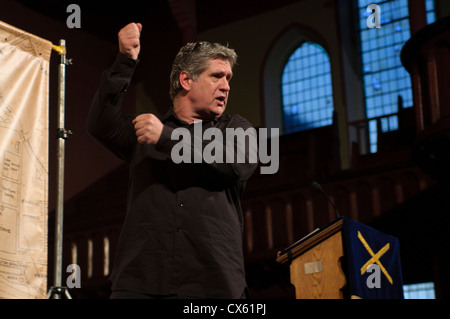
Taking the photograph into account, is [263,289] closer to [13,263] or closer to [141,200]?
Answer: [13,263]

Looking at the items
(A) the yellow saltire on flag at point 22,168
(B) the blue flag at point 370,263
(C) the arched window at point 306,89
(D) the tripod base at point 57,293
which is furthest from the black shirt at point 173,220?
(C) the arched window at point 306,89

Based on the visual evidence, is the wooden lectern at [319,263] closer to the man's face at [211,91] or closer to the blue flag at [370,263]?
the blue flag at [370,263]

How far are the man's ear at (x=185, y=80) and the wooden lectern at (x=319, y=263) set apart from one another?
2654 millimetres

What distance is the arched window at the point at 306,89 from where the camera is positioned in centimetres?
1279

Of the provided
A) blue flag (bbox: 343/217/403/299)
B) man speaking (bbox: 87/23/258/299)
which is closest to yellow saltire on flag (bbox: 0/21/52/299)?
man speaking (bbox: 87/23/258/299)

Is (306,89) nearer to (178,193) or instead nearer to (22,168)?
(22,168)

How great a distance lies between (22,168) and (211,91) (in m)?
1.20

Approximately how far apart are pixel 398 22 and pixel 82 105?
6196 millimetres

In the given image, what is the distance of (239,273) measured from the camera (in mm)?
2102

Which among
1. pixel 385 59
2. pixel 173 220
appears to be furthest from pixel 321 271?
pixel 385 59

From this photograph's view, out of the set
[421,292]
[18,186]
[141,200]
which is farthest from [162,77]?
[141,200]

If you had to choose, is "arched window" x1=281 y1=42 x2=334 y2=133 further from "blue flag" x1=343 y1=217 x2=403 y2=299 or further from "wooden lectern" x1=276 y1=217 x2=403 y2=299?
"wooden lectern" x1=276 y1=217 x2=403 y2=299

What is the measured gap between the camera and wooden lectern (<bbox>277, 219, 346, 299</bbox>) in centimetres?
476

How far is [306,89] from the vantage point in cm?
1320
